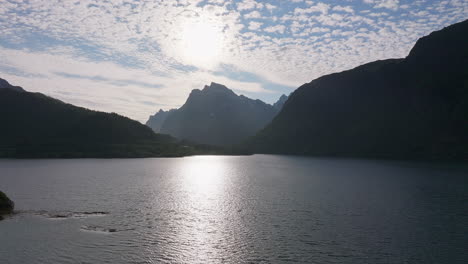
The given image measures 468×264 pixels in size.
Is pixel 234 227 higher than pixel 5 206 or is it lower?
lower

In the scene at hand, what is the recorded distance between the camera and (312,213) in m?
69.4

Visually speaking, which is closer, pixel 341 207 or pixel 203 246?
pixel 203 246

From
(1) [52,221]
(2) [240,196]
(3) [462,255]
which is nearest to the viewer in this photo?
(3) [462,255]

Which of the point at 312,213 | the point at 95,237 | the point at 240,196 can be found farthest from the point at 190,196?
the point at 95,237

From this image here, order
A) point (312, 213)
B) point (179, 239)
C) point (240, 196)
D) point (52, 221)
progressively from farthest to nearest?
point (240, 196) → point (312, 213) → point (52, 221) → point (179, 239)

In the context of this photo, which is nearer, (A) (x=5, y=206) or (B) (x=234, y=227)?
(B) (x=234, y=227)

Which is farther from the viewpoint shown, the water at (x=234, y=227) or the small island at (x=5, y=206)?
the small island at (x=5, y=206)

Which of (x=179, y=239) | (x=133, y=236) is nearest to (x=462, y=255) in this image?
(x=179, y=239)

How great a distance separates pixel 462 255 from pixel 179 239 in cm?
3997

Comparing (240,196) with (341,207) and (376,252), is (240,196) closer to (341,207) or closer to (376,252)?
(341,207)

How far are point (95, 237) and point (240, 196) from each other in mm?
49793

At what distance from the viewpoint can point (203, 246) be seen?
4822 centimetres

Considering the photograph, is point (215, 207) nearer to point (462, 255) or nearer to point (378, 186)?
point (462, 255)

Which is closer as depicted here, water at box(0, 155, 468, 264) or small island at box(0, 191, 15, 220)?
water at box(0, 155, 468, 264)
